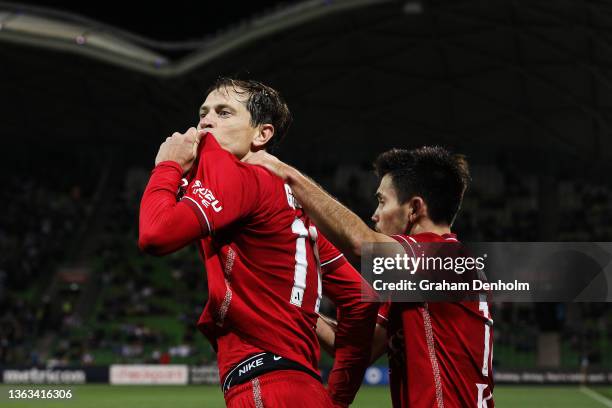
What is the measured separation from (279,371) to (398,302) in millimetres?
907

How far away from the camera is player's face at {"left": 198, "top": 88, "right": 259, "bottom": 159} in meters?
3.84

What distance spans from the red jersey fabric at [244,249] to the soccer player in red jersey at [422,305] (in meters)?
0.21

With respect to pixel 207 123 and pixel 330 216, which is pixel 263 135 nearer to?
pixel 207 123

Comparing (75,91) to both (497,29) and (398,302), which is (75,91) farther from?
(398,302)

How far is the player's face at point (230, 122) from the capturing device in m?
3.84

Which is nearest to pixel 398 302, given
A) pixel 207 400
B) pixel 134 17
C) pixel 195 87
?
pixel 207 400

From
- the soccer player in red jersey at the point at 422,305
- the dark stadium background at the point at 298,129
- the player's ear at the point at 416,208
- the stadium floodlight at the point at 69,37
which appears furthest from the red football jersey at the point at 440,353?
the stadium floodlight at the point at 69,37

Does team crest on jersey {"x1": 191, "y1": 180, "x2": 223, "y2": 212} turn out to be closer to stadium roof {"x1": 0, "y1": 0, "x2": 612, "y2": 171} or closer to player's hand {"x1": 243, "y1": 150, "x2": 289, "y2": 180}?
player's hand {"x1": 243, "y1": 150, "x2": 289, "y2": 180}

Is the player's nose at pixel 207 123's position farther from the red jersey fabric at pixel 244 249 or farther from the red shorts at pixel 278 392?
the red shorts at pixel 278 392

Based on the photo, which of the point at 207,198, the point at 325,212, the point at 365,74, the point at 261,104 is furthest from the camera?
the point at 365,74

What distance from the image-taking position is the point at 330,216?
3855mm

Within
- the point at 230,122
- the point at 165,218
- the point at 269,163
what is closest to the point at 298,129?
the point at 230,122

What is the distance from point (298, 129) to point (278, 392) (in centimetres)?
3535

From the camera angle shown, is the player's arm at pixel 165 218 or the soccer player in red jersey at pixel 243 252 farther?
the soccer player in red jersey at pixel 243 252
